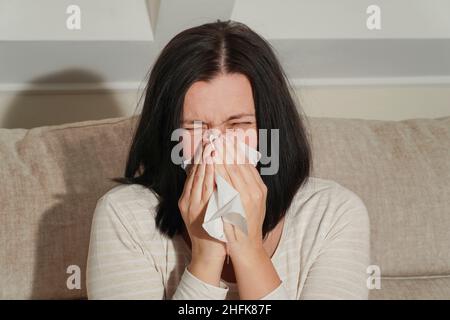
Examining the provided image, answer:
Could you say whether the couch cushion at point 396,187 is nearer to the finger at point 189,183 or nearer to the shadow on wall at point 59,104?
the finger at point 189,183

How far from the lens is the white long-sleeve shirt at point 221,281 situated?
1.18 metres

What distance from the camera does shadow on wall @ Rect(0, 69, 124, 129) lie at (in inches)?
75.0

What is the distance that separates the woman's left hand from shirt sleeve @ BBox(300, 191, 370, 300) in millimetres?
122

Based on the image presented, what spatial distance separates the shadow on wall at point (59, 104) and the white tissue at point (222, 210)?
870 millimetres

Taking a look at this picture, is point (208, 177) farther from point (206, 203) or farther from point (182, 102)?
point (182, 102)

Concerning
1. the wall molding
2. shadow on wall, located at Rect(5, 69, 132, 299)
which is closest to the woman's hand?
shadow on wall, located at Rect(5, 69, 132, 299)

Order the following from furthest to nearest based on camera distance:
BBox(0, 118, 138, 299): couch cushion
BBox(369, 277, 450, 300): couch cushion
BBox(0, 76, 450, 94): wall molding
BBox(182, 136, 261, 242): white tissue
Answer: BBox(0, 76, 450, 94): wall molding, BBox(369, 277, 450, 300): couch cushion, BBox(0, 118, 138, 299): couch cushion, BBox(182, 136, 261, 242): white tissue

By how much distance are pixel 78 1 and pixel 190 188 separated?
34.1 inches

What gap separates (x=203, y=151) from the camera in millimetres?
1150

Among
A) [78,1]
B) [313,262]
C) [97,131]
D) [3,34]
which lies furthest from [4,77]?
[313,262]

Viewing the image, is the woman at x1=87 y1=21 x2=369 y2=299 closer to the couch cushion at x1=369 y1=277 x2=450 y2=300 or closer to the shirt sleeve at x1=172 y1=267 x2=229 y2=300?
the shirt sleeve at x1=172 y1=267 x2=229 y2=300
